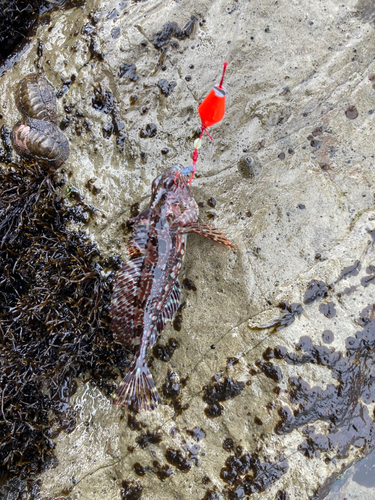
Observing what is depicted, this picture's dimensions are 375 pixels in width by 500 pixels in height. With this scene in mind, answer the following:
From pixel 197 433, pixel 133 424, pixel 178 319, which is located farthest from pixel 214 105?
pixel 133 424

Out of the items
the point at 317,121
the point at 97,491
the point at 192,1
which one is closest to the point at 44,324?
the point at 97,491

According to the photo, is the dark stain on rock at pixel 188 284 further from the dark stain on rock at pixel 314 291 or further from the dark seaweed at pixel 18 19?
the dark seaweed at pixel 18 19

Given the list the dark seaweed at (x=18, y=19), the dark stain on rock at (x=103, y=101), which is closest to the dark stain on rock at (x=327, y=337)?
the dark stain on rock at (x=103, y=101)

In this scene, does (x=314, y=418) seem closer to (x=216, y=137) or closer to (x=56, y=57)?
(x=216, y=137)

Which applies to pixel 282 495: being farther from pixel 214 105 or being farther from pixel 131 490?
pixel 214 105

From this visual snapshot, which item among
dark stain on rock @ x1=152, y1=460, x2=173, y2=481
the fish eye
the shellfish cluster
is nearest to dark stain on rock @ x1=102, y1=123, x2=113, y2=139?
the shellfish cluster

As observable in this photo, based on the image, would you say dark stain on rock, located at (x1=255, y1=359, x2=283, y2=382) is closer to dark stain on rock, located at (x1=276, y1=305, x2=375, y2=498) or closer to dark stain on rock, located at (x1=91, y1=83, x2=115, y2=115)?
dark stain on rock, located at (x1=276, y1=305, x2=375, y2=498)
